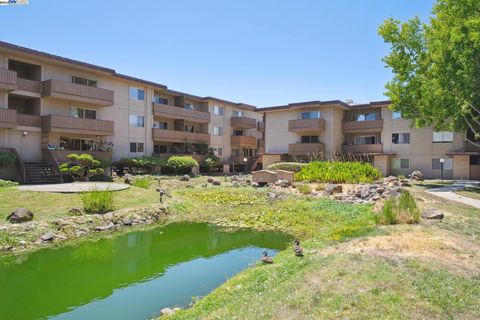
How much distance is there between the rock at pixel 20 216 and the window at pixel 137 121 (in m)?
23.3

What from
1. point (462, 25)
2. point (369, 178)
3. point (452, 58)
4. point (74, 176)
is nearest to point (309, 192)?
point (369, 178)

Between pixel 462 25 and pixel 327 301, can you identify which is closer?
pixel 327 301

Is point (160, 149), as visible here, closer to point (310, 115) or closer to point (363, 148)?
point (310, 115)

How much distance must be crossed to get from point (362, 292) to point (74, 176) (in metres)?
24.6

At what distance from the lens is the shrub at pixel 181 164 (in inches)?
1398

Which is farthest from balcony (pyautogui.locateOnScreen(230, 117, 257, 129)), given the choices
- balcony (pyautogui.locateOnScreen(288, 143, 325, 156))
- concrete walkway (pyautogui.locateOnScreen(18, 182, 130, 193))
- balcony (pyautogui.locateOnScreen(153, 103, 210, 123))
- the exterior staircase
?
concrete walkway (pyautogui.locateOnScreen(18, 182, 130, 193))

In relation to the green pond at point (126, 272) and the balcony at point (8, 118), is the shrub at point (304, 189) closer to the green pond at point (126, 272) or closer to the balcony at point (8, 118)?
the green pond at point (126, 272)

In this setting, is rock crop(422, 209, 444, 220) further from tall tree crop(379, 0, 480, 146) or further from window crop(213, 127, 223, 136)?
window crop(213, 127, 223, 136)

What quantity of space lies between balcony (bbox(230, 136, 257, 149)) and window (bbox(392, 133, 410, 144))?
61.8 ft

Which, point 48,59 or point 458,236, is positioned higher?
point 48,59

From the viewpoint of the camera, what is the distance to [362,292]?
19.6 ft

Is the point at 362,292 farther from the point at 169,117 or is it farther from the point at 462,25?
the point at 169,117

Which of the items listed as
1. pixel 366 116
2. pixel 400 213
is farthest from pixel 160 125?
pixel 400 213

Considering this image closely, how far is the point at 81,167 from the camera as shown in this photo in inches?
1009
